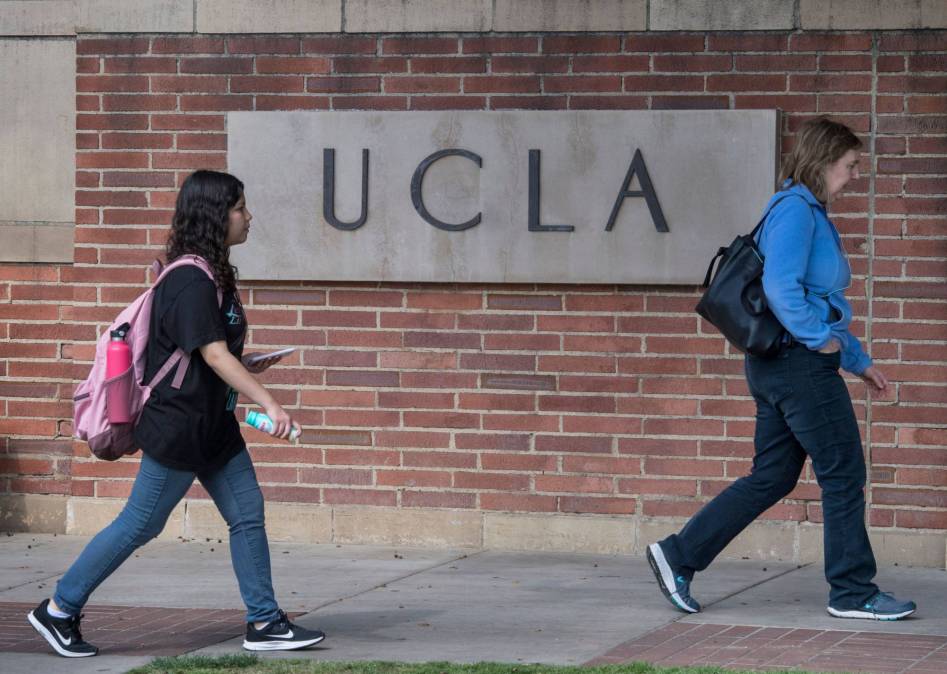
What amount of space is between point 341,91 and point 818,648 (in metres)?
3.82

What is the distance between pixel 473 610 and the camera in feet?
21.6

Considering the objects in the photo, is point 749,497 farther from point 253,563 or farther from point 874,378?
point 253,563

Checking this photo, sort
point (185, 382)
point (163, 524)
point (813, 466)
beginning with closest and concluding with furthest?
point (185, 382) → point (163, 524) → point (813, 466)

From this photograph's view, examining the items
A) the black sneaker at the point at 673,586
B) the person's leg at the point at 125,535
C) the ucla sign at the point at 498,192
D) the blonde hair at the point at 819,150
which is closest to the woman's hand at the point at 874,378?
the blonde hair at the point at 819,150

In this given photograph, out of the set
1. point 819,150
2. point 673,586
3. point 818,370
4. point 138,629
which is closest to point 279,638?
point 138,629

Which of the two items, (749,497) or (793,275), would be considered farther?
(749,497)

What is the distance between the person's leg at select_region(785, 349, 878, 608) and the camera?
6.16m

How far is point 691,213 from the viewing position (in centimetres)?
782

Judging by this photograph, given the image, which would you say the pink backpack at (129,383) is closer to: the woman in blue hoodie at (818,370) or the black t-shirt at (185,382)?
the black t-shirt at (185,382)

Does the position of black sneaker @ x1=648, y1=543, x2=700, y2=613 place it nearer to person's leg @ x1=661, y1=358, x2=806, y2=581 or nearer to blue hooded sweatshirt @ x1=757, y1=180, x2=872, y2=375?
person's leg @ x1=661, y1=358, x2=806, y2=581

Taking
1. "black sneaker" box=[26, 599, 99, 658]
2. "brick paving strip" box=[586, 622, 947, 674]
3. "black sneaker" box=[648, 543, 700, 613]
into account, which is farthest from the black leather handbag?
"black sneaker" box=[26, 599, 99, 658]

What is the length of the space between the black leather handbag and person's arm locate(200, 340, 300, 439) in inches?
67.0

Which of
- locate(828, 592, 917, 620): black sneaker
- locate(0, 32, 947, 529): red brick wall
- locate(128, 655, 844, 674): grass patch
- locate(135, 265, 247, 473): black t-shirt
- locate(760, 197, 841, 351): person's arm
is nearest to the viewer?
locate(128, 655, 844, 674): grass patch

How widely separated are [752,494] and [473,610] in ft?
3.88
